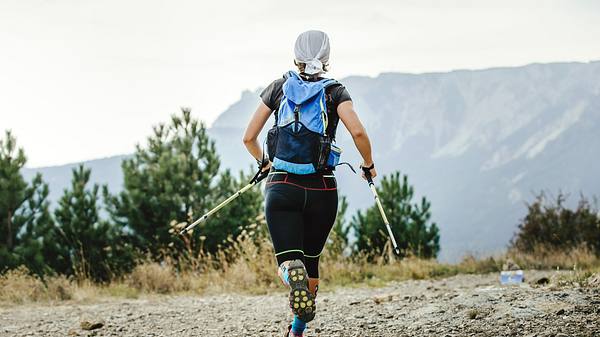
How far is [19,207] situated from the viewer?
1691 cm

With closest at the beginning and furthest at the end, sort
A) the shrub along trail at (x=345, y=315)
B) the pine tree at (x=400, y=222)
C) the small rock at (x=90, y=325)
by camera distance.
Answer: the shrub along trail at (x=345, y=315), the small rock at (x=90, y=325), the pine tree at (x=400, y=222)

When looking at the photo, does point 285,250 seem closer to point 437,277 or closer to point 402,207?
point 437,277

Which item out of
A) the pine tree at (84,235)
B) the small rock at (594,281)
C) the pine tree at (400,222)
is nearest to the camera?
the small rock at (594,281)

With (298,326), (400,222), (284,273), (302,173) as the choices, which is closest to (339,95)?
(302,173)

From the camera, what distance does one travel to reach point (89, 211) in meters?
17.0

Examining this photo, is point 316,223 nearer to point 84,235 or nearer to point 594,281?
point 594,281

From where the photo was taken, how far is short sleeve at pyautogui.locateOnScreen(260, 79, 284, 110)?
16.4 ft

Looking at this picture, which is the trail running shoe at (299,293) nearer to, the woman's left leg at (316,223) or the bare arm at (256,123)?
the woman's left leg at (316,223)

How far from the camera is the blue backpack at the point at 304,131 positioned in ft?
15.8

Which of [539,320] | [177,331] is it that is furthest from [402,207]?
[539,320]

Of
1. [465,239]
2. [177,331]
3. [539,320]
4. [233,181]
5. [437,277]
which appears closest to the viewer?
[539,320]

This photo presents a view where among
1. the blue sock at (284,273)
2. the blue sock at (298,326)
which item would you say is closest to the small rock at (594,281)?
the blue sock at (298,326)

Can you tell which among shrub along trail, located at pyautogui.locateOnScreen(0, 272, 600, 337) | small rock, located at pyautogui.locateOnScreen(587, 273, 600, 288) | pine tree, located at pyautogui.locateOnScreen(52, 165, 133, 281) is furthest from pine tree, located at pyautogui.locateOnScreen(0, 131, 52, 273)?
small rock, located at pyautogui.locateOnScreen(587, 273, 600, 288)

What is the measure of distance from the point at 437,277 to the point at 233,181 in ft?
19.0
